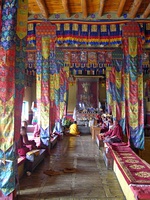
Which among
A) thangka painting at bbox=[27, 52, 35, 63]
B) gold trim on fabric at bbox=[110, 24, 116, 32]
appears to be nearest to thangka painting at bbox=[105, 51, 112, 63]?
thangka painting at bbox=[27, 52, 35, 63]

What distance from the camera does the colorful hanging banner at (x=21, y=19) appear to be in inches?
161

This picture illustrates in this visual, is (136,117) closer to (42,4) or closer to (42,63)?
(42,63)

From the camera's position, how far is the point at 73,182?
4797mm

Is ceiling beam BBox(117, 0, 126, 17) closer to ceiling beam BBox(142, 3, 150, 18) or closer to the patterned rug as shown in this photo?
ceiling beam BBox(142, 3, 150, 18)

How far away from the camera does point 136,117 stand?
777 centimetres

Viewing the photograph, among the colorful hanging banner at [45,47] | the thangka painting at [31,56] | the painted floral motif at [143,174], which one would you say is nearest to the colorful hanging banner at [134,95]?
the colorful hanging banner at [45,47]

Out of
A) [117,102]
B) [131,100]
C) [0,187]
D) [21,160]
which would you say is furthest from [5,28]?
[117,102]

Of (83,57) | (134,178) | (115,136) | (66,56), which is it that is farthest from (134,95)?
(66,56)

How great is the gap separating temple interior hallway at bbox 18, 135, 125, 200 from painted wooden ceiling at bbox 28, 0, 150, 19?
4.47 metres

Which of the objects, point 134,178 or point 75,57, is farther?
point 75,57

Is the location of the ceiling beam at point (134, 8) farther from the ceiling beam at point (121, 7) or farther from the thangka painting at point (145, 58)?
the thangka painting at point (145, 58)

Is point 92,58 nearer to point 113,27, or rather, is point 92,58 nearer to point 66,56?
point 66,56

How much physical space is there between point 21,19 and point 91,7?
3.53 metres

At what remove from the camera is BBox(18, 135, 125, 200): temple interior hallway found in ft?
13.5
